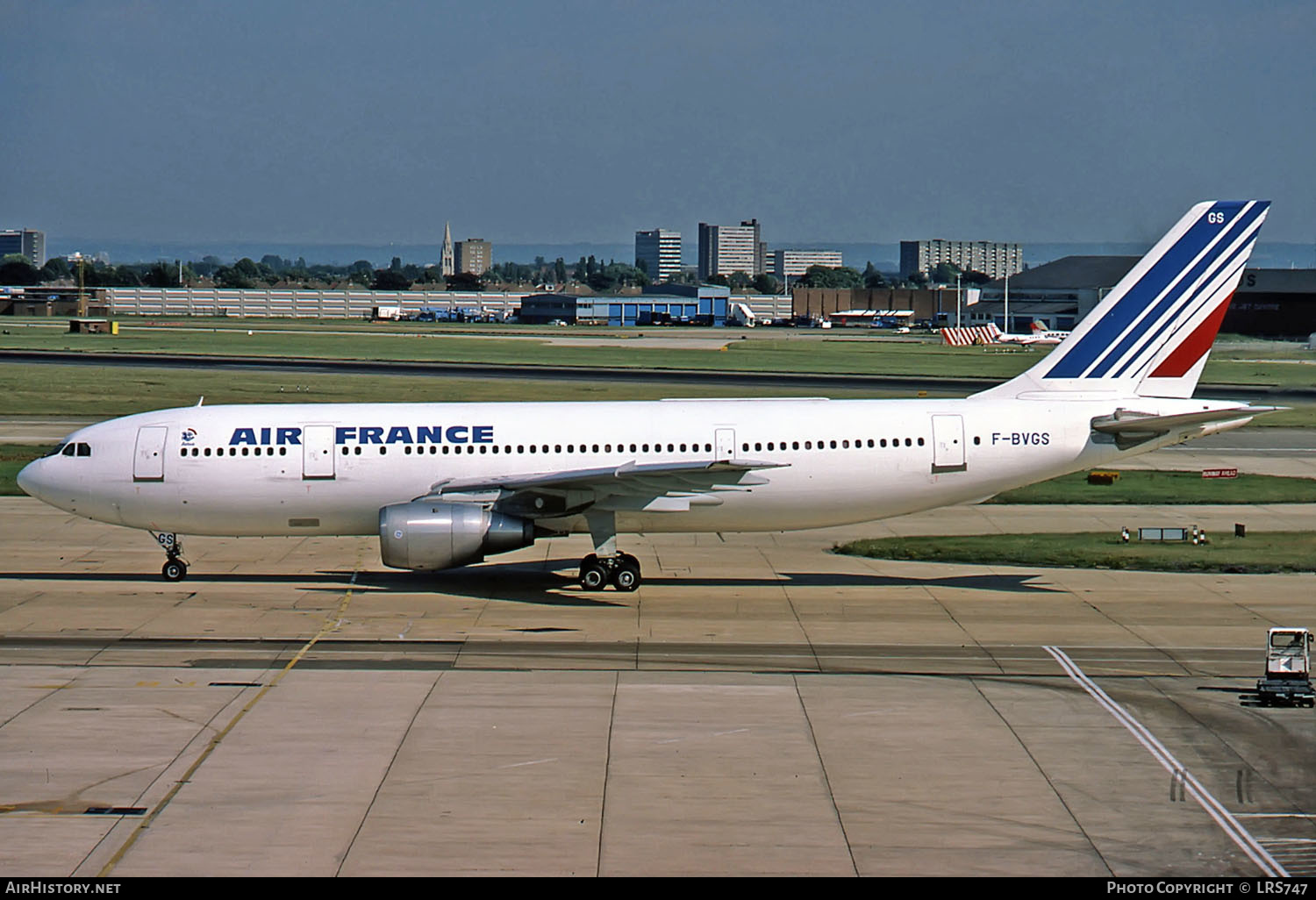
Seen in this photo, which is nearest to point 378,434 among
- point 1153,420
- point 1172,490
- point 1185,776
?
point 1153,420

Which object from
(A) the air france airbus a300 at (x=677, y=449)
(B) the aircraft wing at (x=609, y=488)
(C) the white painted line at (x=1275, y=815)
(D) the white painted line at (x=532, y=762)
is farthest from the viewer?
(A) the air france airbus a300 at (x=677, y=449)

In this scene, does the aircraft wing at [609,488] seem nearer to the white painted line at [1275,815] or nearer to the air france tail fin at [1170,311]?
the air france tail fin at [1170,311]

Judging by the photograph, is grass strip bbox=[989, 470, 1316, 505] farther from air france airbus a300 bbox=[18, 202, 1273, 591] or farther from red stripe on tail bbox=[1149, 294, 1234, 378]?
air france airbus a300 bbox=[18, 202, 1273, 591]

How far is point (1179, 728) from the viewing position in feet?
66.2

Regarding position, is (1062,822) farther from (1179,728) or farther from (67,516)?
(67,516)

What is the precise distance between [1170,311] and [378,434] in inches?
692

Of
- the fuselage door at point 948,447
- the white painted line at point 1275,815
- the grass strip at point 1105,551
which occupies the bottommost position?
the grass strip at point 1105,551

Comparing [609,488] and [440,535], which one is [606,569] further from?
[440,535]

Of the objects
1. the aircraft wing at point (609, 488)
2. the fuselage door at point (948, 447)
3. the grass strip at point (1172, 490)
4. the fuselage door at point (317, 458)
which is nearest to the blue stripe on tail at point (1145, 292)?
the fuselage door at point (948, 447)

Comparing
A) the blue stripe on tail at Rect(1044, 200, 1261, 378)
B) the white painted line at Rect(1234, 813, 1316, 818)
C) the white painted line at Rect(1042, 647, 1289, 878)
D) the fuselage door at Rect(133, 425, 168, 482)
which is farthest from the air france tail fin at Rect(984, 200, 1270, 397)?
the fuselage door at Rect(133, 425, 168, 482)

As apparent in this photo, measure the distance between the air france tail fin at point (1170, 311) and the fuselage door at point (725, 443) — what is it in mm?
6498

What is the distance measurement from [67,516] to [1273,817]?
112ft

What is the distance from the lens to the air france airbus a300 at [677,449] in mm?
30719
